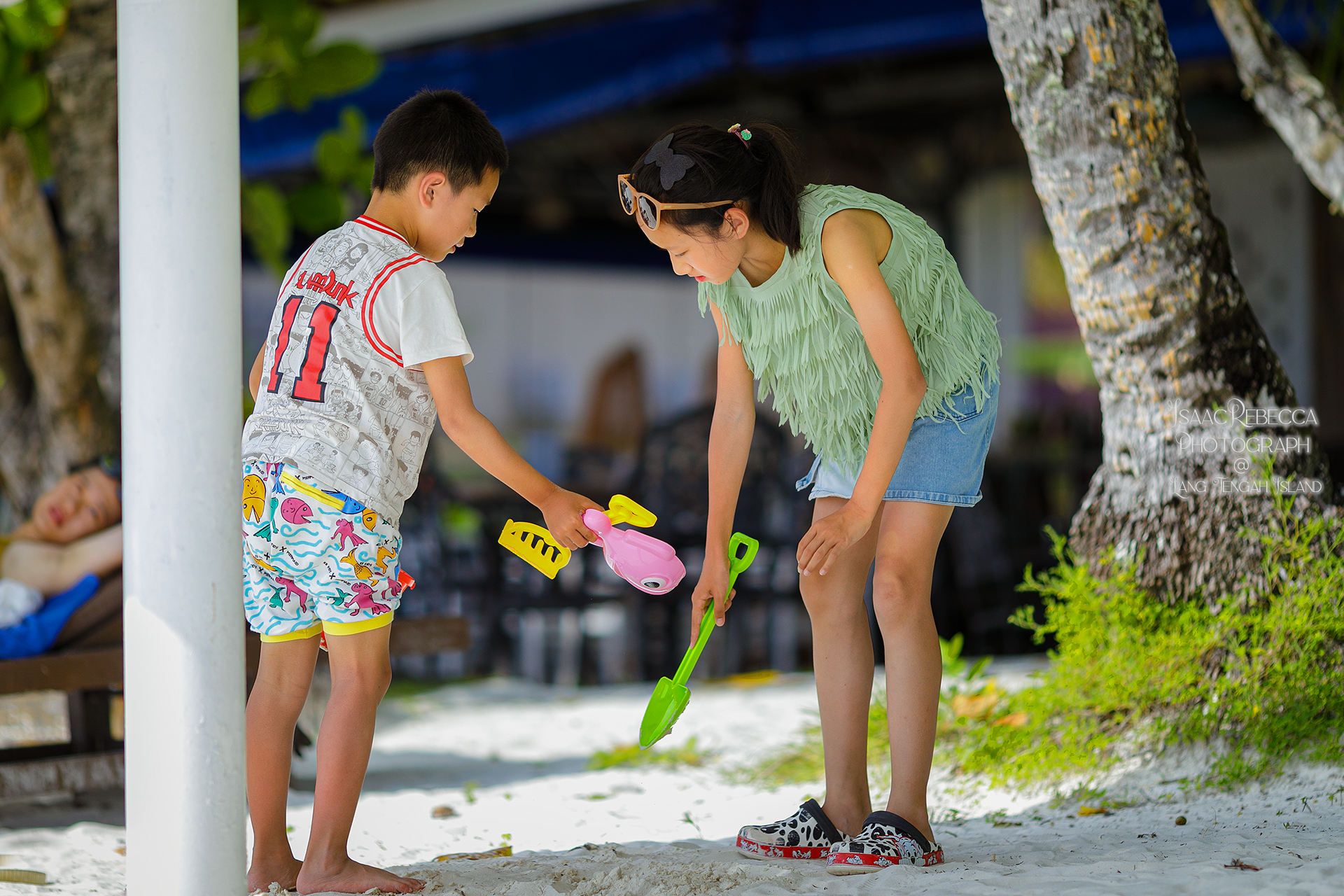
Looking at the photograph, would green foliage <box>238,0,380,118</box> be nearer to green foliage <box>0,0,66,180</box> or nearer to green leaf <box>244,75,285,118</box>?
green leaf <box>244,75,285,118</box>

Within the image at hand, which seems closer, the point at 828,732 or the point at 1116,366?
the point at 828,732

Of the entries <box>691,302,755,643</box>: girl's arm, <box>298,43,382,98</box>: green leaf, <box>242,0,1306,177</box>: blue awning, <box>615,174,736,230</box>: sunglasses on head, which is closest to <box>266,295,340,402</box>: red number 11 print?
<box>615,174,736,230</box>: sunglasses on head

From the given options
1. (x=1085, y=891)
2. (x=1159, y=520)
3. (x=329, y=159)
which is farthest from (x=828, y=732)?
(x=329, y=159)

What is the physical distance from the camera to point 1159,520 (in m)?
2.55

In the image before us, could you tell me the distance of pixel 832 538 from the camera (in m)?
1.79

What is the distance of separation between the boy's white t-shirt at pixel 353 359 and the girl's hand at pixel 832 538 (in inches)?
23.2

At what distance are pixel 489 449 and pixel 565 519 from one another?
0.50 feet

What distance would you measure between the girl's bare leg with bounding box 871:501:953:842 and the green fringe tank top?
0.65 ft

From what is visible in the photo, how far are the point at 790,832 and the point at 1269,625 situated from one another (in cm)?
110

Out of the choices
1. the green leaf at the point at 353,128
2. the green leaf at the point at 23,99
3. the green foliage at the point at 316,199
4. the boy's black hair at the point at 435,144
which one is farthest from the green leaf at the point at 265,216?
the boy's black hair at the point at 435,144

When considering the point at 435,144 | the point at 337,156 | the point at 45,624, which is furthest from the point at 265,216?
the point at 435,144

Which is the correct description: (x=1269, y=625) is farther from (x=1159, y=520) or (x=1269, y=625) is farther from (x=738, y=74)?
(x=738, y=74)

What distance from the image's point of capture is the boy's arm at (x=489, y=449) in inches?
70.4

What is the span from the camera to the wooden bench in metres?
2.52
